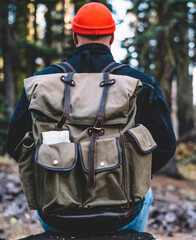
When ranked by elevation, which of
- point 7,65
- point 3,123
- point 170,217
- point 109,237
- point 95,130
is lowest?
point 3,123

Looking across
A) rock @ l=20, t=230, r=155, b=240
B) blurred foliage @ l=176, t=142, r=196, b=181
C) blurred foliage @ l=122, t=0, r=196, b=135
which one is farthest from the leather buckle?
blurred foliage @ l=176, t=142, r=196, b=181

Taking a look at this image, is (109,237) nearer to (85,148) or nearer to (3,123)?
(85,148)

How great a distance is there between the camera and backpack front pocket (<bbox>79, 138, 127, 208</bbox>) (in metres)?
1.57

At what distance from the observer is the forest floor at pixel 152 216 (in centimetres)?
404

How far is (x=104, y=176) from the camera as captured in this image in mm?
1574

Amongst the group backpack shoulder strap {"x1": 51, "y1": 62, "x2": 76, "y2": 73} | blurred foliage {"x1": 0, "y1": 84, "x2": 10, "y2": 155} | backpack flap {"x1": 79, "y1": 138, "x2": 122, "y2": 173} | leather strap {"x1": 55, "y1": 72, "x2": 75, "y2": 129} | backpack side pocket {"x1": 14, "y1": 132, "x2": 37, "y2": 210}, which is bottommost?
blurred foliage {"x1": 0, "y1": 84, "x2": 10, "y2": 155}

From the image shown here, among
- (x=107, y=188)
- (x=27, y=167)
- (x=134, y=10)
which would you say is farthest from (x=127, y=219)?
(x=134, y=10)

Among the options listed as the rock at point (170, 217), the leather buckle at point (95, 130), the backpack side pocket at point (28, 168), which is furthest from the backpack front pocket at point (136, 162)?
the rock at point (170, 217)

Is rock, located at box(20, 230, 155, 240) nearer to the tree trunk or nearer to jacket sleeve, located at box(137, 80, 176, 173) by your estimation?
jacket sleeve, located at box(137, 80, 176, 173)

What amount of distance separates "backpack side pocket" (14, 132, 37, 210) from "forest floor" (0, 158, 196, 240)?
7.82 ft

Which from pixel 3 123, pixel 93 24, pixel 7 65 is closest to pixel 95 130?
pixel 93 24

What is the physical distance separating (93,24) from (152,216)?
404 cm

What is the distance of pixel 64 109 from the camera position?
5.37 feet

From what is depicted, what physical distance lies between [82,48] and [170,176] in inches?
305
